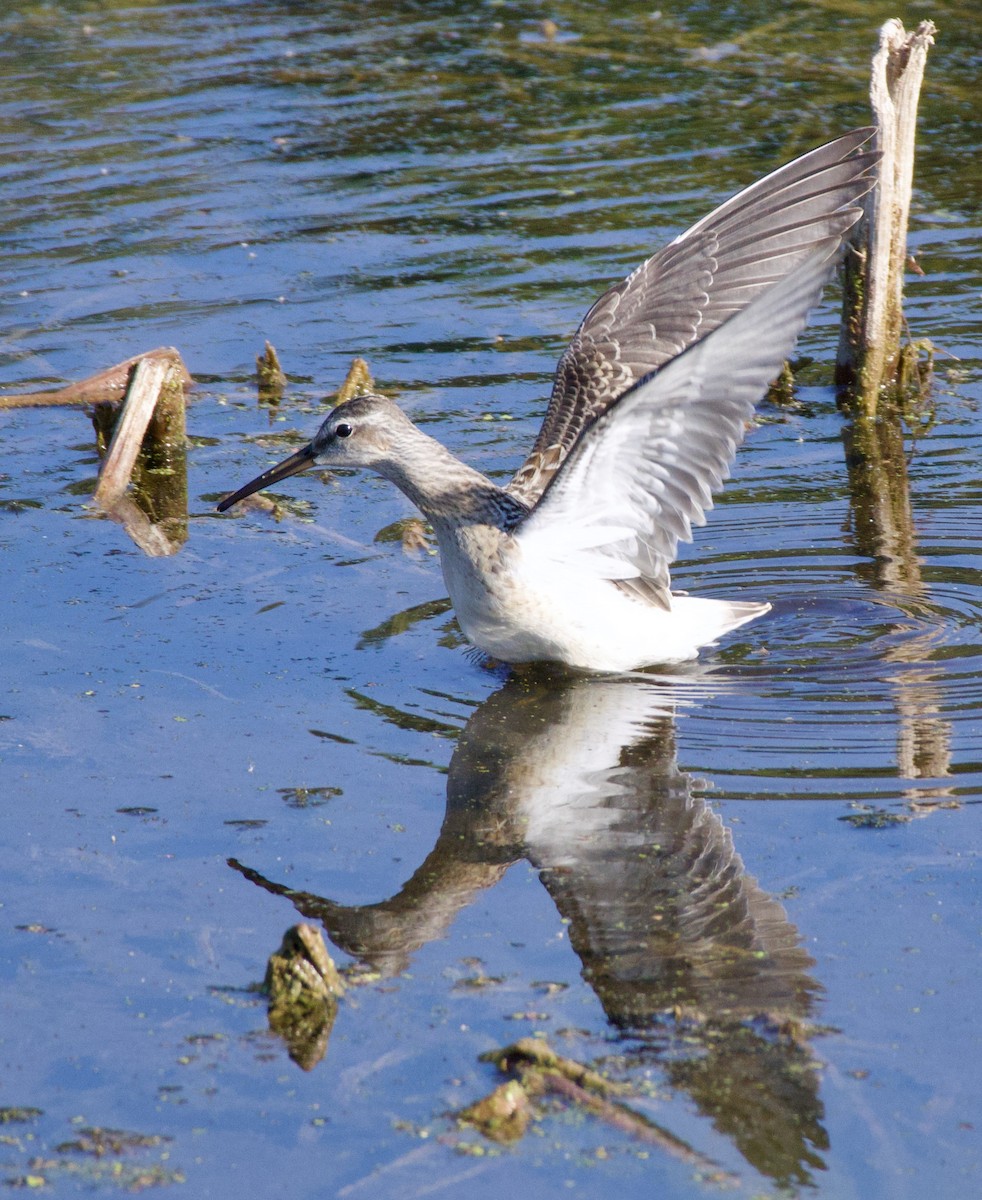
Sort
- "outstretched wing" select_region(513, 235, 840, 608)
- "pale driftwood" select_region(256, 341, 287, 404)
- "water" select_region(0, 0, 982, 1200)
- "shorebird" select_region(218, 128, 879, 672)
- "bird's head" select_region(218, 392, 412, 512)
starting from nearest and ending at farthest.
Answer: "water" select_region(0, 0, 982, 1200) → "outstretched wing" select_region(513, 235, 840, 608) → "shorebird" select_region(218, 128, 879, 672) → "bird's head" select_region(218, 392, 412, 512) → "pale driftwood" select_region(256, 341, 287, 404)

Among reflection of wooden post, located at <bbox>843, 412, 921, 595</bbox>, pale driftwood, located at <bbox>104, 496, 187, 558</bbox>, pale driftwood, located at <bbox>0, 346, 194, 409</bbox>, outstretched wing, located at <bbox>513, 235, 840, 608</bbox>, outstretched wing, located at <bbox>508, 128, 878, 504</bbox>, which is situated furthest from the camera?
pale driftwood, located at <bbox>0, 346, 194, 409</bbox>

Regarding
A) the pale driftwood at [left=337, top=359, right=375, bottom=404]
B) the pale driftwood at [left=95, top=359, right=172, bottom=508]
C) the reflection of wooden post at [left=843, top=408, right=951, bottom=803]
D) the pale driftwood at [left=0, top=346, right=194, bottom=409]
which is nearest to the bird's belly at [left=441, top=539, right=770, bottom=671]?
the reflection of wooden post at [left=843, top=408, right=951, bottom=803]

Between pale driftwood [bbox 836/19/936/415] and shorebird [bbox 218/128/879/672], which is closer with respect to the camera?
shorebird [bbox 218/128/879/672]

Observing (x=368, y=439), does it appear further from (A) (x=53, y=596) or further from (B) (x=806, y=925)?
(B) (x=806, y=925)

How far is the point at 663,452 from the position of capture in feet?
18.2

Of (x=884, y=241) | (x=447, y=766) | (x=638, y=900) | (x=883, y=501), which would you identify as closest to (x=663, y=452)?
(x=447, y=766)

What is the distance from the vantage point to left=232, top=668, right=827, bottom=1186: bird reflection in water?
3.78 metres

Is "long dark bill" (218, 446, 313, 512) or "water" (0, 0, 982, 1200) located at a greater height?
"long dark bill" (218, 446, 313, 512)

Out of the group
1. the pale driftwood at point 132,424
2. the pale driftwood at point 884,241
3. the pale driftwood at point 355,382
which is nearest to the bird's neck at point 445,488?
the pale driftwood at point 132,424

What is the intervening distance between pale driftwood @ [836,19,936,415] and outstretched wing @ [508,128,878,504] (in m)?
1.23

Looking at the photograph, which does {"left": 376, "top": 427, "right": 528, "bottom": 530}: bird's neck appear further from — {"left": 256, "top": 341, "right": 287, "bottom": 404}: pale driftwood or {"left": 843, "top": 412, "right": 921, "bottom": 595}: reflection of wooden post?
{"left": 256, "top": 341, "right": 287, "bottom": 404}: pale driftwood

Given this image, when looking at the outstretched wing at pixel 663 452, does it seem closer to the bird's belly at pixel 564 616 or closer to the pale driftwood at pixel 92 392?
the bird's belly at pixel 564 616

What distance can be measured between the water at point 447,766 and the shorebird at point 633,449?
264 mm

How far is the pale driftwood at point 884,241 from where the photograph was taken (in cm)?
778
